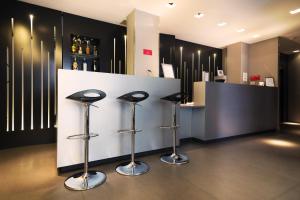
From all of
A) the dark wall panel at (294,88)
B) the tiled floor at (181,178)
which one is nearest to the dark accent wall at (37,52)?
the tiled floor at (181,178)

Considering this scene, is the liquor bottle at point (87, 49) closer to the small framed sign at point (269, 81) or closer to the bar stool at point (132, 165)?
the bar stool at point (132, 165)

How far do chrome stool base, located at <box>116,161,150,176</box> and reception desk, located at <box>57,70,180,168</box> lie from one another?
284 mm

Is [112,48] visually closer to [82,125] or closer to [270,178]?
[82,125]

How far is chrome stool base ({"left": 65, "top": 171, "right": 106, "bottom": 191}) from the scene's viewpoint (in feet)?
6.18

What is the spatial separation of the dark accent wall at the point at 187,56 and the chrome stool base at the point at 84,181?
351 cm

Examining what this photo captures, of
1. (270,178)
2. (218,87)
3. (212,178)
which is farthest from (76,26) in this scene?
(270,178)

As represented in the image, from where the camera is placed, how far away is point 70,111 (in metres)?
2.28

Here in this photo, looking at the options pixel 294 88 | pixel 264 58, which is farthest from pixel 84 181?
pixel 294 88

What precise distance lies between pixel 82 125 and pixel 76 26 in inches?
112

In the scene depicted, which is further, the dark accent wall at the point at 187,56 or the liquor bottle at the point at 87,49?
the dark accent wall at the point at 187,56

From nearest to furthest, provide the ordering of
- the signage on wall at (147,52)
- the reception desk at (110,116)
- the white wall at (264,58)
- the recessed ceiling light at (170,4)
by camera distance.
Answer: the reception desk at (110,116), the recessed ceiling light at (170,4), the signage on wall at (147,52), the white wall at (264,58)

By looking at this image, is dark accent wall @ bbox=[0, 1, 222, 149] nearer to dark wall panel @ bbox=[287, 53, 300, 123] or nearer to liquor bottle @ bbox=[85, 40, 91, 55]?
liquor bottle @ bbox=[85, 40, 91, 55]

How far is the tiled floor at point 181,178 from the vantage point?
1.77 metres

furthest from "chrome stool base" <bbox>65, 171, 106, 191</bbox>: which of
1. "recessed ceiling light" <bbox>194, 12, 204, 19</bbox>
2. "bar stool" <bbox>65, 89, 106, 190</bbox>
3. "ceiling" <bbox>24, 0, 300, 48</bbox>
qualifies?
"recessed ceiling light" <bbox>194, 12, 204, 19</bbox>
